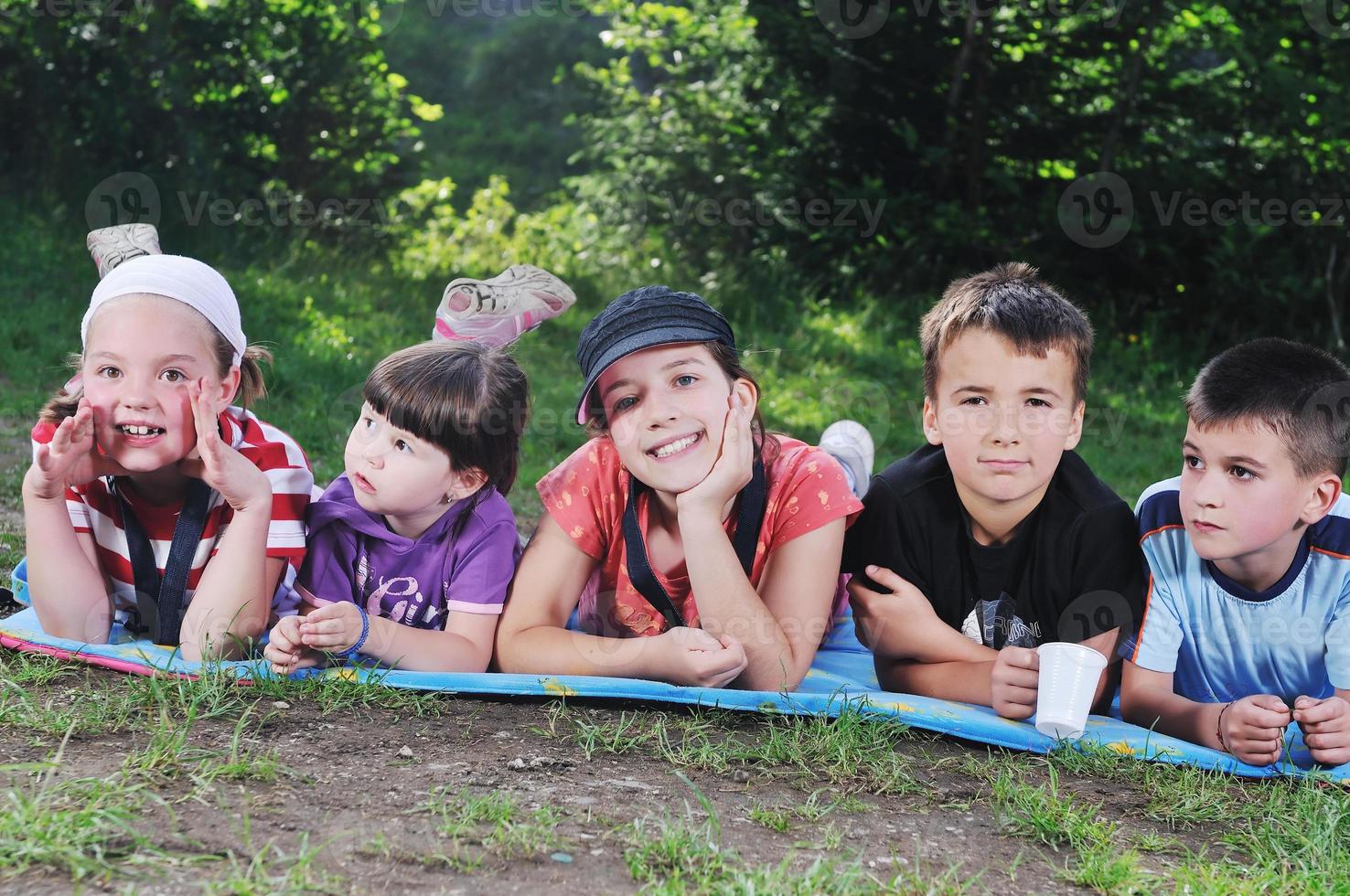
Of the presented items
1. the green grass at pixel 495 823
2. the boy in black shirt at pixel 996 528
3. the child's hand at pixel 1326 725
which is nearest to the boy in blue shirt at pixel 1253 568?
the child's hand at pixel 1326 725

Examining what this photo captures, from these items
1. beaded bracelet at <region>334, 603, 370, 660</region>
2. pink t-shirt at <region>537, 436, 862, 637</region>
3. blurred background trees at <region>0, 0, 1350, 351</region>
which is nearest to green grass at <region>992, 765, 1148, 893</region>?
pink t-shirt at <region>537, 436, 862, 637</region>

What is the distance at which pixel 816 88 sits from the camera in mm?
9031

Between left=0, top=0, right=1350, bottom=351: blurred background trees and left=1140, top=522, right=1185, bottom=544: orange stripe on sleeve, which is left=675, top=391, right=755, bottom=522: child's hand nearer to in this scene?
left=1140, top=522, right=1185, bottom=544: orange stripe on sleeve

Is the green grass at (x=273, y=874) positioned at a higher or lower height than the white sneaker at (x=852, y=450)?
lower

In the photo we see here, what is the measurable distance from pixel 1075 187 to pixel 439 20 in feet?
36.3

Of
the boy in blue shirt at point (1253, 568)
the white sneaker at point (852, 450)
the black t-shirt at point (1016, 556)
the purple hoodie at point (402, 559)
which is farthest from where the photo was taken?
the white sneaker at point (852, 450)

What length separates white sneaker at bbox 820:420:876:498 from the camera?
15.4ft

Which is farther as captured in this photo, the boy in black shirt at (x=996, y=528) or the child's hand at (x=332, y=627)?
the boy in black shirt at (x=996, y=528)

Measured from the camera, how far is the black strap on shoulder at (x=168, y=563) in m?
3.36

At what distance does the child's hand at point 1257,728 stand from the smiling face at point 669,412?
1363 mm

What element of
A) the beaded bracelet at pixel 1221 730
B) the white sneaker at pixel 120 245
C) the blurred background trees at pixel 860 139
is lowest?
the beaded bracelet at pixel 1221 730

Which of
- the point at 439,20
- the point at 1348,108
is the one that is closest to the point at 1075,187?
the point at 1348,108

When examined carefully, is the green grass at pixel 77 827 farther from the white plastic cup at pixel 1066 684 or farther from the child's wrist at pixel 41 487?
the white plastic cup at pixel 1066 684

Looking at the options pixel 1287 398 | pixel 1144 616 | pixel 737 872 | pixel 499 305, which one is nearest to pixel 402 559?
pixel 499 305
